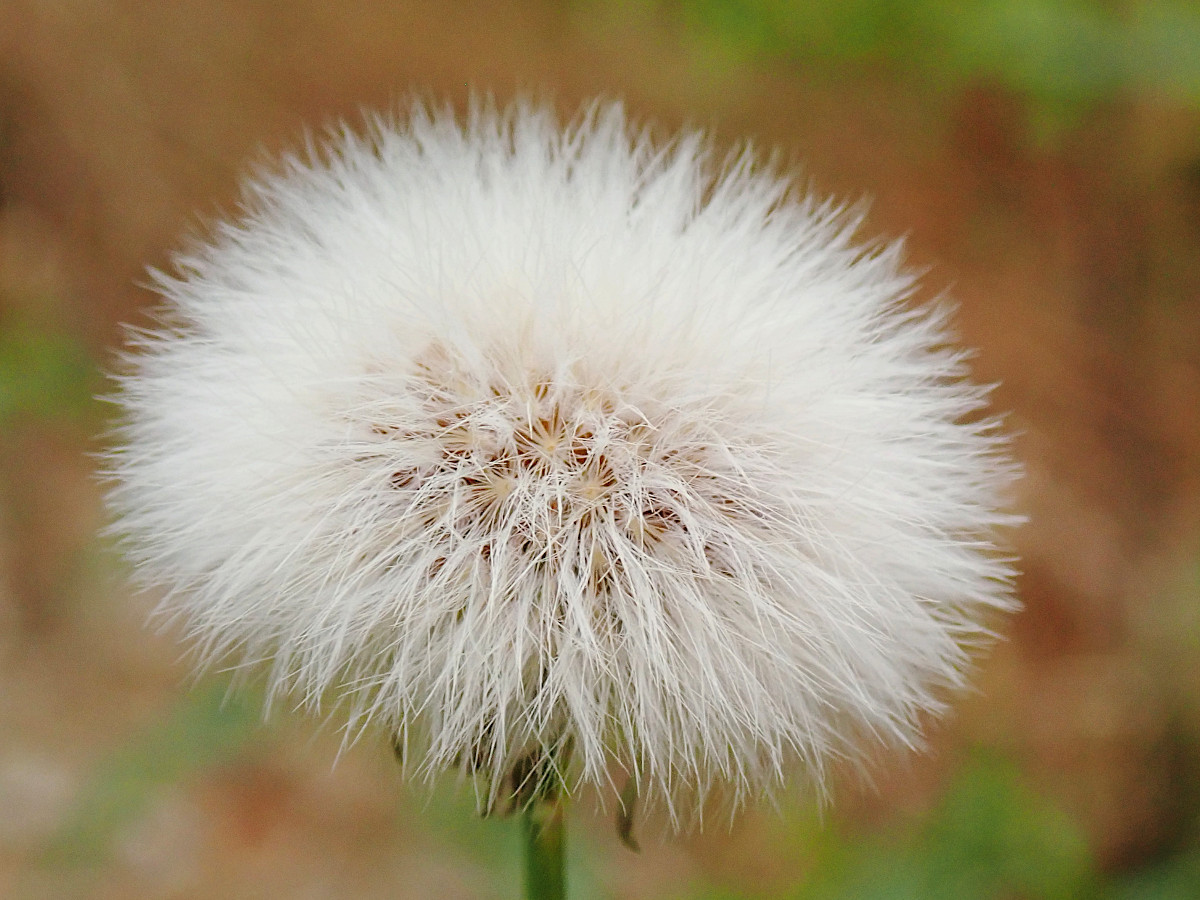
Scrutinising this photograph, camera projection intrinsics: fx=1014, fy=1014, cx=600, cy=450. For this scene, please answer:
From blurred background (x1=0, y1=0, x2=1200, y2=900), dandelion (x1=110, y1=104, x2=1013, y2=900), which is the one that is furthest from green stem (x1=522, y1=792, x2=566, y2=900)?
blurred background (x1=0, y1=0, x2=1200, y2=900)

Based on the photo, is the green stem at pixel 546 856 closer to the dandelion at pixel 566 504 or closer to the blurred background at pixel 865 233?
the dandelion at pixel 566 504

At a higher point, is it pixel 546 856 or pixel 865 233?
pixel 865 233

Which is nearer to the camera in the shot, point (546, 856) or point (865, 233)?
point (546, 856)

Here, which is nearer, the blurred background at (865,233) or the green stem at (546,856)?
the green stem at (546,856)

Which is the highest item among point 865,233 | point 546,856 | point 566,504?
point 865,233

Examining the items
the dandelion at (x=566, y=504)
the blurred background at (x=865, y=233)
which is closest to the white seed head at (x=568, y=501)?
the dandelion at (x=566, y=504)

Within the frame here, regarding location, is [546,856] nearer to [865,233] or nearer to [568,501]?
[568,501]

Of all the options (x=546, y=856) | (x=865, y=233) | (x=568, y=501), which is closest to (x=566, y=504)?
(x=568, y=501)
